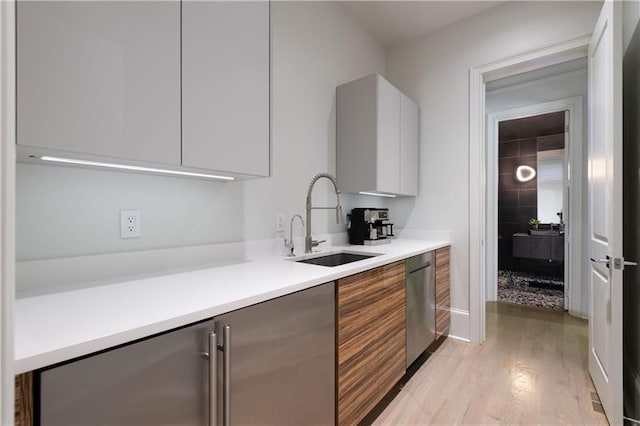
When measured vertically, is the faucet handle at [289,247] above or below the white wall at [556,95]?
below

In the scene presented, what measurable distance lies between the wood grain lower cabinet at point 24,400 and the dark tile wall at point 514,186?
6008 millimetres

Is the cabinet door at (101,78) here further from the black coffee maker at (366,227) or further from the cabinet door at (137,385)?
the black coffee maker at (366,227)

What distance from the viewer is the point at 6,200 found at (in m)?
0.47

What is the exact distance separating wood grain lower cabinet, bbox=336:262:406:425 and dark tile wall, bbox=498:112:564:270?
4.57 meters

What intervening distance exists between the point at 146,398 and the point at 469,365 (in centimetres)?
223

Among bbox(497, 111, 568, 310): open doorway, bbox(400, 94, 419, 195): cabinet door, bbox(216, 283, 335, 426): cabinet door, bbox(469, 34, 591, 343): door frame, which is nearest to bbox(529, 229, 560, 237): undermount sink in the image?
bbox(497, 111, 568, 310): open doorway

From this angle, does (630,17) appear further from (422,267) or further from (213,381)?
(213,381)

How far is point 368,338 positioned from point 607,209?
139 cm

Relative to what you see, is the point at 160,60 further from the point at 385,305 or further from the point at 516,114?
the point at 516,114

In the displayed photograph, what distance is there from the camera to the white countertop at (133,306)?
0.63 meters

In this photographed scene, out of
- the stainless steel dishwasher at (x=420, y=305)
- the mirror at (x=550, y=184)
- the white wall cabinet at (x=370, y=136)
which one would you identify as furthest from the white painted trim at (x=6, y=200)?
the mirror at (x=550, y=184)

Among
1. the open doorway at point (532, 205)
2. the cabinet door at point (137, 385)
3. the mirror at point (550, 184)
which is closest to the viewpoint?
the cabinet door at point (137, 385)

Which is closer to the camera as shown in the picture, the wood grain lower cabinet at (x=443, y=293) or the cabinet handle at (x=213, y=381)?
the cabinet handle at (x=213, y=381)

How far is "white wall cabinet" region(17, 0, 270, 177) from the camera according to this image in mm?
807
